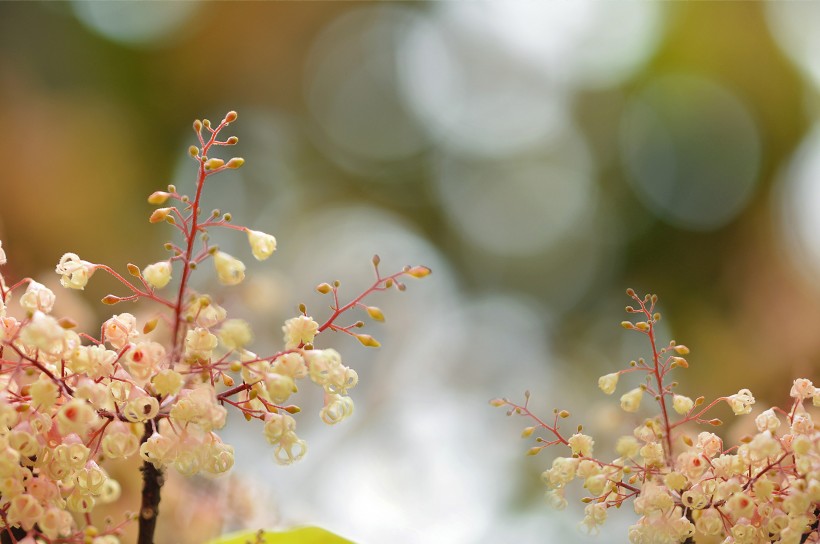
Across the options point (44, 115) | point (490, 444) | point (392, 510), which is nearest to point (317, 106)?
point (44, 115)

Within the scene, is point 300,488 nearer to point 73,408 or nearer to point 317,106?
point 317,106

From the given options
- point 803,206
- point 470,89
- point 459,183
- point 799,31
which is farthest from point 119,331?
point 470,89

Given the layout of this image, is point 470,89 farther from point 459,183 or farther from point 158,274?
point 158,274

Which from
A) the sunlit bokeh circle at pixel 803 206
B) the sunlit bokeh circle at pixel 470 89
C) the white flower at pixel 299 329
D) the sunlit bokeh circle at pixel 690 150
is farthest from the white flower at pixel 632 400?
the sunlit bokeh circle at pixel 470 89

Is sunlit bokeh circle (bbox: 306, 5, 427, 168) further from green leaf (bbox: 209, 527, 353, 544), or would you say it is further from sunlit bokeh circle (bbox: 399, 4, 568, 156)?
green leaf (bbox: 209, 527, 353, 544)

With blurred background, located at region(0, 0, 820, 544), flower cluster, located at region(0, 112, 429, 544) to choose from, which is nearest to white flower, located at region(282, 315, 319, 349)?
flower cluster, located at region(0, 112, 429, 544)

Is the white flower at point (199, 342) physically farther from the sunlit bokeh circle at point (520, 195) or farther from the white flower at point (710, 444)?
the sunlit bokeh circle at point (520, 195)

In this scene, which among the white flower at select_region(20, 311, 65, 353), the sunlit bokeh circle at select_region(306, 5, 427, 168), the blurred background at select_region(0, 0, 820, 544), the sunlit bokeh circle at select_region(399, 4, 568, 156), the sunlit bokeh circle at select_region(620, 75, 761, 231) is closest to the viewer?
the white flower at select_region(20, 311, 65, 353)
